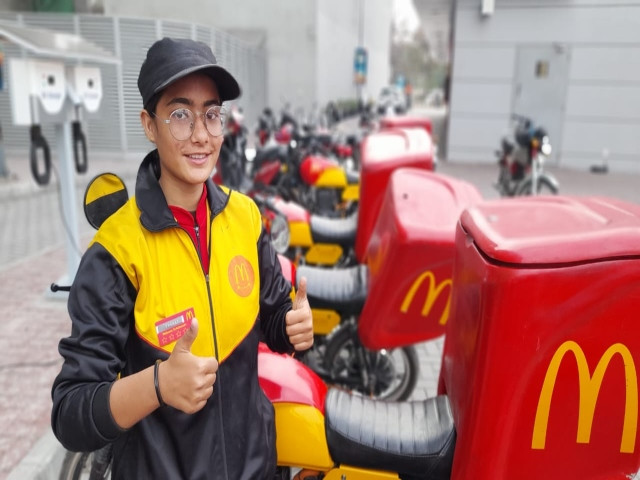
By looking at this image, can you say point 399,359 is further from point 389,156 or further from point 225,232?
point 225,232

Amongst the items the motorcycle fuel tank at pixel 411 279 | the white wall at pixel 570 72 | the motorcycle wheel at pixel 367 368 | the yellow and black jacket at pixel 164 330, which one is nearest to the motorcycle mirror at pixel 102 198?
the yellow and black jacket at pixel 164 330

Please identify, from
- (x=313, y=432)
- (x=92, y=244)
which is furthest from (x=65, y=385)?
(x=313, y=432)

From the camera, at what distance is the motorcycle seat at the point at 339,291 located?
2.94 metres

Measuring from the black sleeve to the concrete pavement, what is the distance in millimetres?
1453

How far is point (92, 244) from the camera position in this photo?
131 cm

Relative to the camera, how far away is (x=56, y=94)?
13.8ft

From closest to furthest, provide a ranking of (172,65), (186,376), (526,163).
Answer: (186,376), (172,65), (526,163)

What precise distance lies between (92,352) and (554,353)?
1078 millimetres

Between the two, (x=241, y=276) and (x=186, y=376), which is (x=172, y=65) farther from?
(x=186, y=376)

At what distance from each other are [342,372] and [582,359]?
75.1 inches

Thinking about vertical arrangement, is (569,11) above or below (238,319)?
above

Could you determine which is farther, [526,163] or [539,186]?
[526,163]

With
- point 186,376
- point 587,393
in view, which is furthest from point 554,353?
point 186,376

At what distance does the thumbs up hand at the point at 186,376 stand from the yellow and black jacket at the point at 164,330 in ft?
0.47
